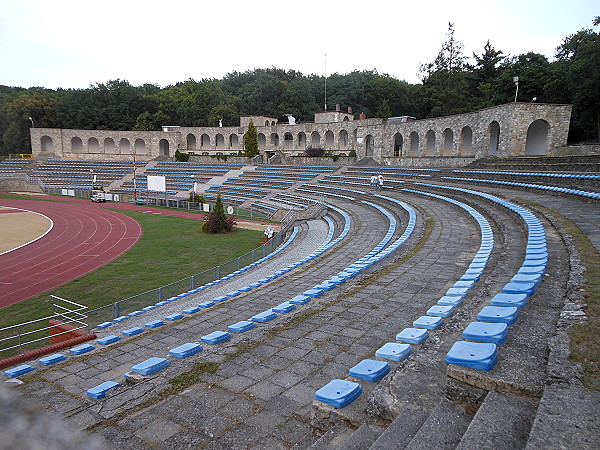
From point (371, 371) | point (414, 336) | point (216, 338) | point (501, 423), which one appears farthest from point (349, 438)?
point (216, 338)

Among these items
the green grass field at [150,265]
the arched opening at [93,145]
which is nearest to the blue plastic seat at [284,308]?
the green grass field at [150,265]

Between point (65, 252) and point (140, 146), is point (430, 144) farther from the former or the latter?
point (140, 146)

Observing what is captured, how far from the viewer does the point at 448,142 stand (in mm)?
33750

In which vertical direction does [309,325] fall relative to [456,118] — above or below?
below

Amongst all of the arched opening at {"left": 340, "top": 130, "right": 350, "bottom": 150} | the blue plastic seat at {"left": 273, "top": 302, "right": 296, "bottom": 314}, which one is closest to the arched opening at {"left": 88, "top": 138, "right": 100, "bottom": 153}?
the arched opening at {"left": 340, "top": 130, "right": 350, "bottom": 150}

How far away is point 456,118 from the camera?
30578 millimetres

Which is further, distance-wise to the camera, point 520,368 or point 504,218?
point 504,218

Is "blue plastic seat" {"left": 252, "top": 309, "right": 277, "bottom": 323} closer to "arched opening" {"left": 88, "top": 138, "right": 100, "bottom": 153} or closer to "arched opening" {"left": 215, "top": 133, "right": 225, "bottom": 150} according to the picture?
"arched opening" {"left": 215, "top": 133, "right": 225, "bottom": 150}

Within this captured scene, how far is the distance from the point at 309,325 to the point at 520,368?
10.6 feet

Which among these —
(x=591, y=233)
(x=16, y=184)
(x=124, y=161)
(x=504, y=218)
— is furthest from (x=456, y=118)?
(x=16, y=184)

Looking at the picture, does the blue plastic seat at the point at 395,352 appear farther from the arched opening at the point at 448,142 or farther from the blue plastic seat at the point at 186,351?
the arched opening at the point at 448,142

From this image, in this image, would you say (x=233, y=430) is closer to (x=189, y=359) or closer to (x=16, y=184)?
(x=189, y=359)

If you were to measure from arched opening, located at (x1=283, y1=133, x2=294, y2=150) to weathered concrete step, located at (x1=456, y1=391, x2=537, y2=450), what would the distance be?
5047 centimetres

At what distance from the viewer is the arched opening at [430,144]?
114ft
